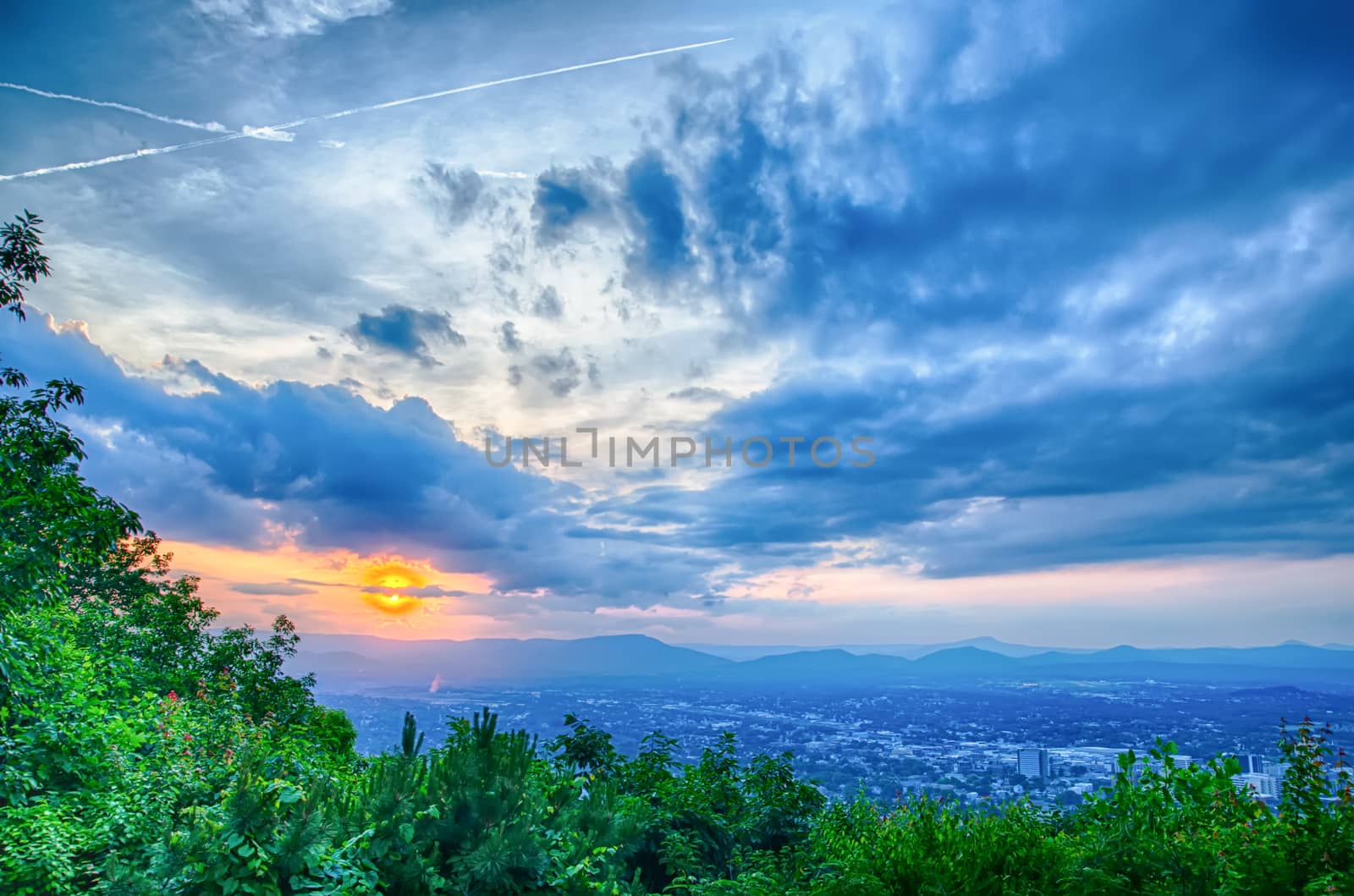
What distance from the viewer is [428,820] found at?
20.6ft

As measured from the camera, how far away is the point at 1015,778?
1577 cm

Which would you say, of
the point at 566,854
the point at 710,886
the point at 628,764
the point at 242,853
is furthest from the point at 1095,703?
the point at 242,853

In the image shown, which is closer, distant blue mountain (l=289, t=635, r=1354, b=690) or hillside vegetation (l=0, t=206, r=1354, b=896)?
hillside vegetation (l=0, t=206, r=1354, b=896)

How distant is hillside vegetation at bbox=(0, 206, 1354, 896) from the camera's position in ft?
17.8

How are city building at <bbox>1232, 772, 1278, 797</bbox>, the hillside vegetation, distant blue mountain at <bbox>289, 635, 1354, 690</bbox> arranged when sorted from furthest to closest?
distant blue mountain at <bbox>289, 635, 1354, 690</bbox> → city building at <bbox>1232, 772, 1278, 797</bbox> → the hillside vegetation

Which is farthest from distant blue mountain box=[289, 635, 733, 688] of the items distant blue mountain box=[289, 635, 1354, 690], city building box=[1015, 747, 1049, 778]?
city building box=[1015, 747, 1049, 778]

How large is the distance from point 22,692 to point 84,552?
7.15ft

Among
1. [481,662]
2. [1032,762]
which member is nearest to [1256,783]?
[1032,762]

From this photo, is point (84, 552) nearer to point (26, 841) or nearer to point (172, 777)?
point (172, 777)

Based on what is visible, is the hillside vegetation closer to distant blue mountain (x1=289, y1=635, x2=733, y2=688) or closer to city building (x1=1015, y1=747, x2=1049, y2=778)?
city building (x1=1015, y1=747, x2=1049, y2=778)

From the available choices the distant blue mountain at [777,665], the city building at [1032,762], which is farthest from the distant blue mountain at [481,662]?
the city building at [1032,762]

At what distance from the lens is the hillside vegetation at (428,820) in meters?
5.43

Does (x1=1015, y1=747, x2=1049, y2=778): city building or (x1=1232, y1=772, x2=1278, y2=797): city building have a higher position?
(x1=1232, y1=772, x2=1278, y2=797): city building

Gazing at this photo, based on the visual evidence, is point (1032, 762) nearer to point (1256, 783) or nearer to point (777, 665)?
point (1256, 783)
